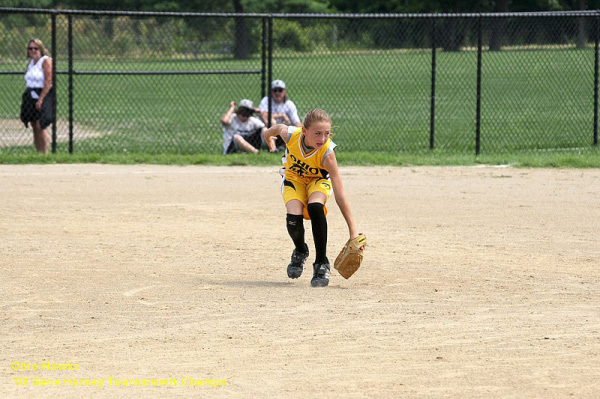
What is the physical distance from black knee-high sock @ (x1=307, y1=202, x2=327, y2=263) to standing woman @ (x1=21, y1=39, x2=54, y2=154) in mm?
8615

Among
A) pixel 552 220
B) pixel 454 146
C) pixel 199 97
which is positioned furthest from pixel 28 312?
pixel 199 97

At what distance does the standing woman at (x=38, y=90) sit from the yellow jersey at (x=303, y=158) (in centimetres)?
834

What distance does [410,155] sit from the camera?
15.4 metres

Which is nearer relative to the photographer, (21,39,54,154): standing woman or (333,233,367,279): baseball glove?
(333,233,367,279): baseball glove

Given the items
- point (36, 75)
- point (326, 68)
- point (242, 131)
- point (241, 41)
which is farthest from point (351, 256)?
point (326, 68)

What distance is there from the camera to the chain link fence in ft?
53.2

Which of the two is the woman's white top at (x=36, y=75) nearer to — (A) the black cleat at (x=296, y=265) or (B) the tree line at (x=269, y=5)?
(A) the black cleat at (x=296, y=265)

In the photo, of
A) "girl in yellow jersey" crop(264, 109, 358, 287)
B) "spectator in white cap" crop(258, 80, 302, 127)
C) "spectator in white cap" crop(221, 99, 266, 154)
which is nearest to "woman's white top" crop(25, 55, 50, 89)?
"spectator in white cap" crop(221, 99, 266, 154)

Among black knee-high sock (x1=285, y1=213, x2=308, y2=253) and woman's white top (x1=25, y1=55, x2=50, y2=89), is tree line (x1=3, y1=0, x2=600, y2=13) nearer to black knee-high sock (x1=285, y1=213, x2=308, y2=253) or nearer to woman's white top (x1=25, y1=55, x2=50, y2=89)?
woman's white top (x1=25, y1=55, x2=50, y2=89)

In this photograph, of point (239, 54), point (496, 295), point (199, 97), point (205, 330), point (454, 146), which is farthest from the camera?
point (199, 97)

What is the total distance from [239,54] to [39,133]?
4.38m

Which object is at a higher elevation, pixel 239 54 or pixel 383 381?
pixel 239 54

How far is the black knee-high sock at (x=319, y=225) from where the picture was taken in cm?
729

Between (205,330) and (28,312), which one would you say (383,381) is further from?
(28,312)
